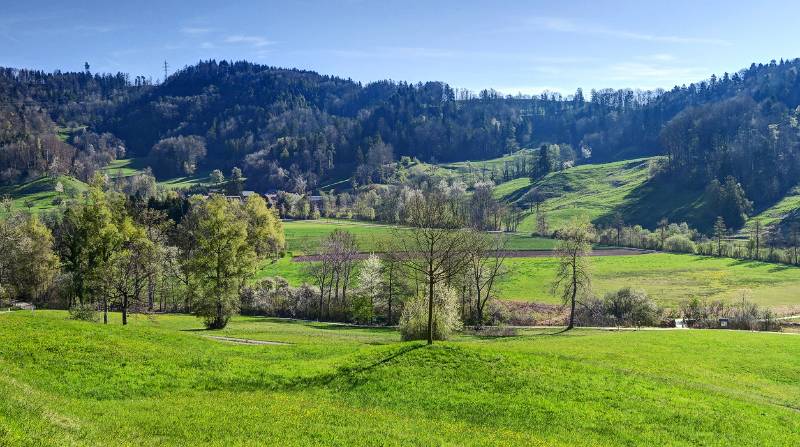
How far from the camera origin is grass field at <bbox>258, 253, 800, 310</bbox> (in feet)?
310

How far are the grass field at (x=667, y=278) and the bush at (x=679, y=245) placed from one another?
8748mm

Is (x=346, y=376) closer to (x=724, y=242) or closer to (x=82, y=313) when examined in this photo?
(x=82, y=313)

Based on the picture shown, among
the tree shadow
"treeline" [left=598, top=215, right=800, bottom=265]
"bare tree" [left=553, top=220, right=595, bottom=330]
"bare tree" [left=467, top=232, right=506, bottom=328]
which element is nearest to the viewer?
the tree shadow

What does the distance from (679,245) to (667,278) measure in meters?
40.9

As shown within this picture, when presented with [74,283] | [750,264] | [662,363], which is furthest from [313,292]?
[750,264]

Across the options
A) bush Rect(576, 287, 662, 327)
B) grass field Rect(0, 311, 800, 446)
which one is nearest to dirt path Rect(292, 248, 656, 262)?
bush Rect(576, 287, 662, 327)

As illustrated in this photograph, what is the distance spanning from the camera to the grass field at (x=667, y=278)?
310 ft

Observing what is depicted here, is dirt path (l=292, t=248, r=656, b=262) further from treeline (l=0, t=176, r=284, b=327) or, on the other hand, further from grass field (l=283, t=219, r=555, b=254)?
treeline (l=0, t=176, r=284, b=327)

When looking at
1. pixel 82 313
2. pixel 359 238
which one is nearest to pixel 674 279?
pixel 359 238

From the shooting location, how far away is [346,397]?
2688 centimetres

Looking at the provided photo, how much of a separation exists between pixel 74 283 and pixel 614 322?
227 ft

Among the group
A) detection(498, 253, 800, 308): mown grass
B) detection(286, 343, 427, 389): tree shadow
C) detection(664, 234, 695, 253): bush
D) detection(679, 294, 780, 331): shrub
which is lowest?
detection(679, 294, 780, 331): shrub

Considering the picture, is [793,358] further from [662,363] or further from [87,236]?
[87,236]

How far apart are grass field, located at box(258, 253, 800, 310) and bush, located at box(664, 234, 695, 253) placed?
8.75m
